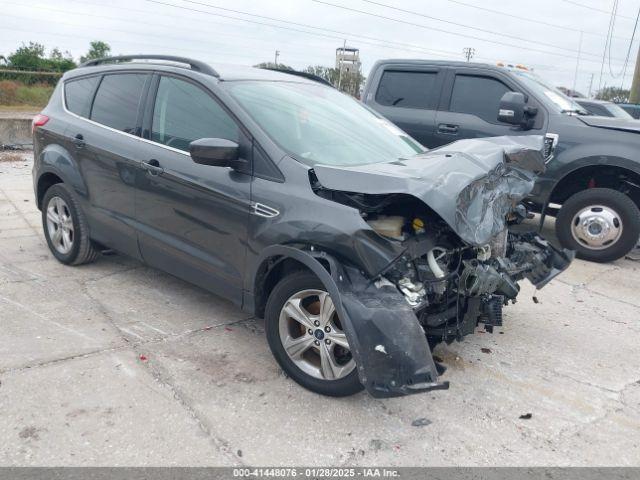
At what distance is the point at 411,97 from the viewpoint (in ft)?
23.9

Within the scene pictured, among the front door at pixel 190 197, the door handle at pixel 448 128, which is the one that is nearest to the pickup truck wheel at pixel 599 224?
the door handle at pixel 448 128

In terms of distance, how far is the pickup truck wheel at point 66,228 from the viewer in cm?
478

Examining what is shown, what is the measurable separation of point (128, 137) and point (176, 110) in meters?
0.49

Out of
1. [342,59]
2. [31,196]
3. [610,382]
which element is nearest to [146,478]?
[610,382]

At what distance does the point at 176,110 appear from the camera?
399cm

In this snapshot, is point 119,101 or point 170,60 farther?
point 119,101

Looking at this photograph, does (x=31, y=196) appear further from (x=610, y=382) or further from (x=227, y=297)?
(x=610, y=382)

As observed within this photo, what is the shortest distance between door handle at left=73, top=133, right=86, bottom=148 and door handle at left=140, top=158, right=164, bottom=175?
933 millimetres

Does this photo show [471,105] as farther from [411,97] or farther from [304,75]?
[304,75]

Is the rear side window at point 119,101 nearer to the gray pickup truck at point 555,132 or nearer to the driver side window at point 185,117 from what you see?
the driver side window at point 185,117

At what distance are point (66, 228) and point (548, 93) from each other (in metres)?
5.48

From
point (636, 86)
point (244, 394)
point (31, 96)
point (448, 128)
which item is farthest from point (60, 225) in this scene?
point (31, 96)

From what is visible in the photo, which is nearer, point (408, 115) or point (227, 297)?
point (227, 297)

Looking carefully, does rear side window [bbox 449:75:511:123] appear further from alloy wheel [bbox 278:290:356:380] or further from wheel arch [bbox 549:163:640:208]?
alloy wheel [bbox 278:290:356:380]
